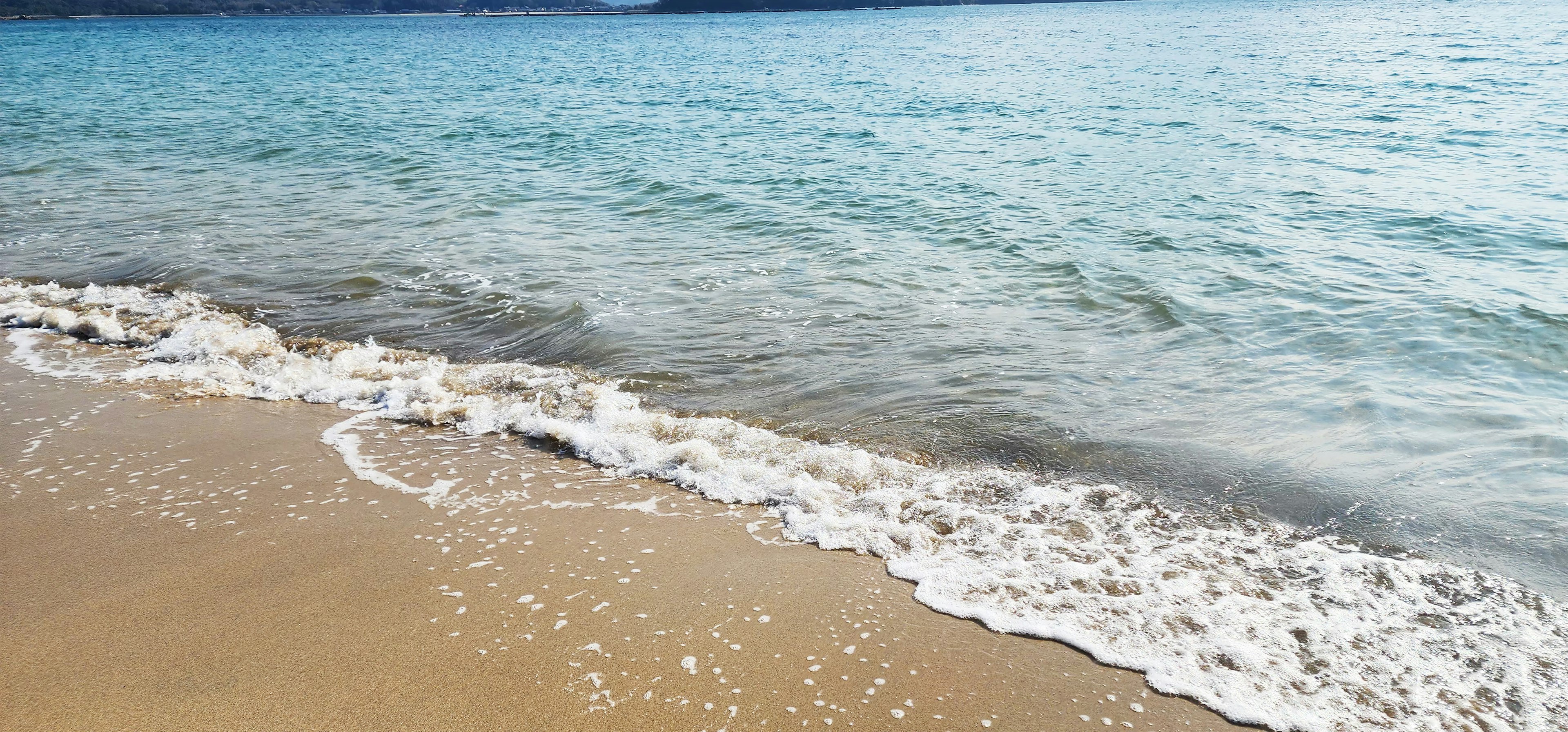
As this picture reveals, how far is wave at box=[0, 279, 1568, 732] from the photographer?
3.20 meters

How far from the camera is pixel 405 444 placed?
5176 millimetres

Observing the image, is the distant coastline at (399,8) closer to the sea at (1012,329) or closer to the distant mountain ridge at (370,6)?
the distant mountain ridge at (370,6)

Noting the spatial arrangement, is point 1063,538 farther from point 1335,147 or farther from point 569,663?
point 1335,147

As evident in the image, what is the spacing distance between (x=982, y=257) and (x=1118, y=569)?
19.6 feet

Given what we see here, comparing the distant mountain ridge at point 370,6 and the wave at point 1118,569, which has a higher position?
the distant mountain ridge at point 370,6

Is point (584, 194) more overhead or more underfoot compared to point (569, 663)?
more overhead

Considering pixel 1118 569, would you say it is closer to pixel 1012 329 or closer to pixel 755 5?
pixel 1012 329

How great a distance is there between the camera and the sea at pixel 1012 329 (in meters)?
3.79

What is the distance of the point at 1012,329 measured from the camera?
7332 millimetres

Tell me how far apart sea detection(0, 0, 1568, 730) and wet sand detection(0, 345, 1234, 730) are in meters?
0.34

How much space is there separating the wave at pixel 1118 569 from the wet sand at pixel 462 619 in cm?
18

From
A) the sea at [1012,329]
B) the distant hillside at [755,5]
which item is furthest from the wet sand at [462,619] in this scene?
the distant hillside at [755,5]

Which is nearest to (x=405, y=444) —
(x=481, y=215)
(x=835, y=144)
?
(x=481, y=215)

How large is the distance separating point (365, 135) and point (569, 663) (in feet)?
61.9
